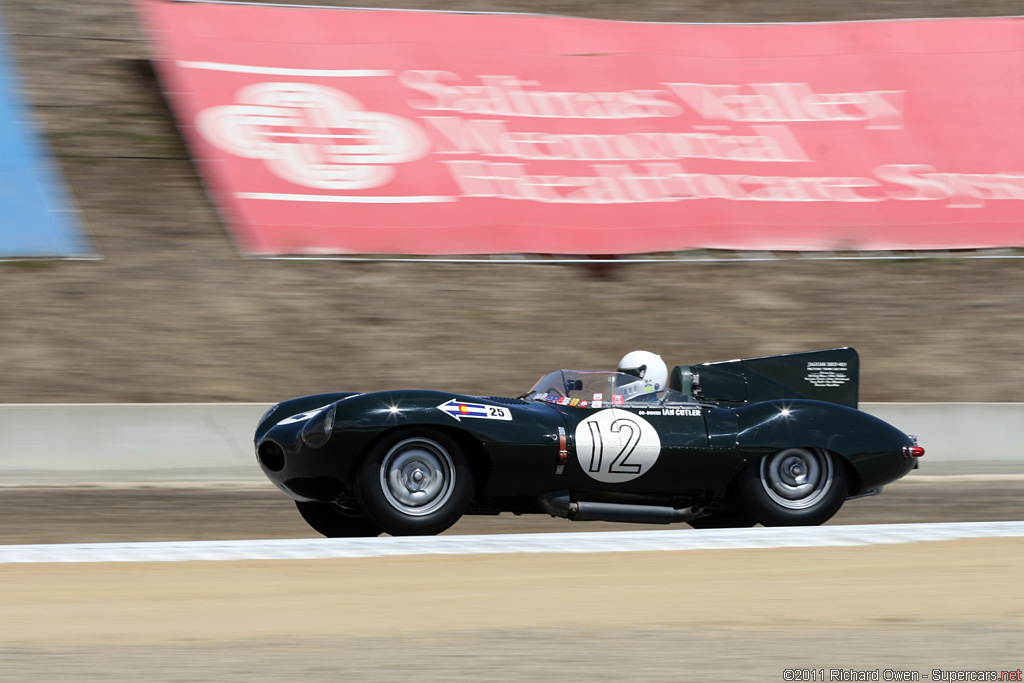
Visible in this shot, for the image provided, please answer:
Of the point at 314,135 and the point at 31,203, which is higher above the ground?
the point at 314,135

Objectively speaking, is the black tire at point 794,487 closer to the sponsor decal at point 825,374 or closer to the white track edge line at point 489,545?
the white track edge line at point 489,545

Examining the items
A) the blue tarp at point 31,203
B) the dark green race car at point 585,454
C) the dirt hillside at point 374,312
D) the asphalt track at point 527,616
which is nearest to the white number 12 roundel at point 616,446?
the dark green race car at point 585,454

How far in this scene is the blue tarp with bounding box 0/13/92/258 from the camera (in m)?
14.8

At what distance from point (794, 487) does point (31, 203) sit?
37.7 feet

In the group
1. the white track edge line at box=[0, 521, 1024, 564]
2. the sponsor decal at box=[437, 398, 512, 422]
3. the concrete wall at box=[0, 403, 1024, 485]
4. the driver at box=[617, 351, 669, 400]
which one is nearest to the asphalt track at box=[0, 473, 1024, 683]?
the white track edge line at box=[0, 521, 1024, 564]

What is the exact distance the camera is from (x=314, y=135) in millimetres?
15891

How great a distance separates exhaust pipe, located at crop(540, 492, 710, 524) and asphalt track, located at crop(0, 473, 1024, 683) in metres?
1.10

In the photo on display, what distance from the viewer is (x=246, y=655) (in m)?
3.83

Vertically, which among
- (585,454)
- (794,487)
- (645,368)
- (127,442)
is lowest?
(127,442)

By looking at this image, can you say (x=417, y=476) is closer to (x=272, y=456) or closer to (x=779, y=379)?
(x=272, y=456)

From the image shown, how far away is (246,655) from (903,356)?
1235 cm

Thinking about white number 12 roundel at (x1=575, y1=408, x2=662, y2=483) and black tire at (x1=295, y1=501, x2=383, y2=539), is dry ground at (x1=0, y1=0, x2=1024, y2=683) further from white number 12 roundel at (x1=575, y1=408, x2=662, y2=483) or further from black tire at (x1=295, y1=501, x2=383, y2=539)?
white number 12 roundel at (x1=575, y1=408, x2=662, y2=483)

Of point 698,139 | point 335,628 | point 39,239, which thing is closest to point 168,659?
point 335,628

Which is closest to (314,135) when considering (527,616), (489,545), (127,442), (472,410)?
(127,442)
